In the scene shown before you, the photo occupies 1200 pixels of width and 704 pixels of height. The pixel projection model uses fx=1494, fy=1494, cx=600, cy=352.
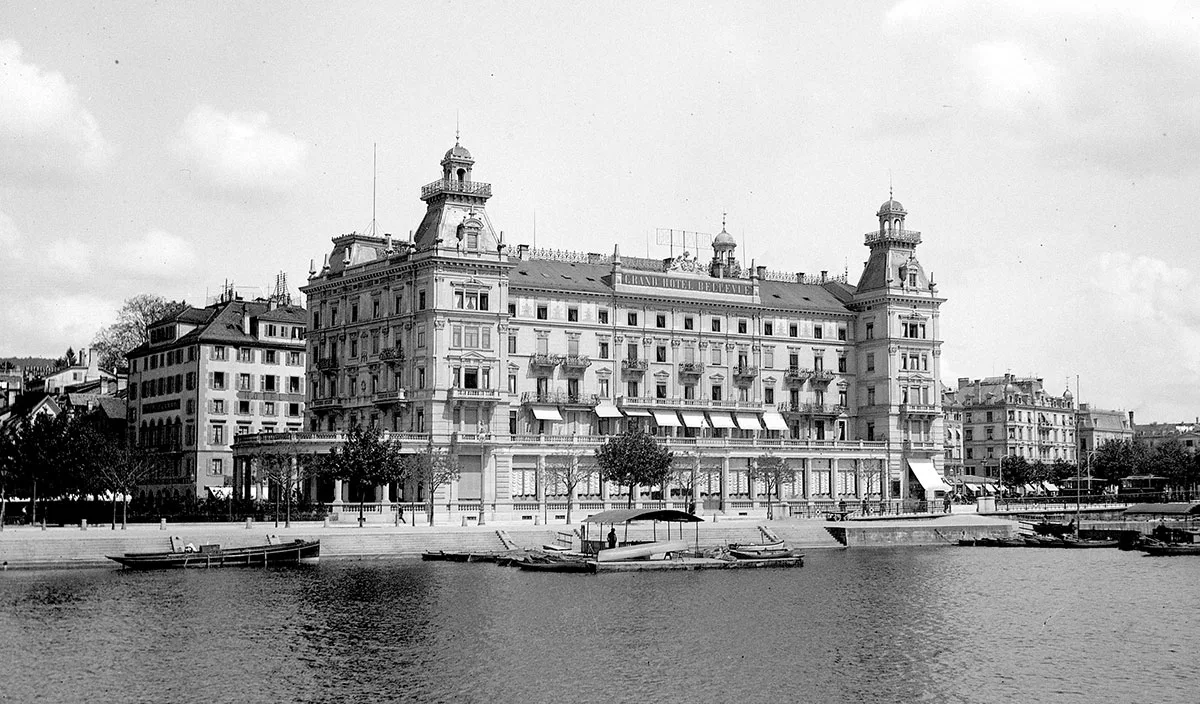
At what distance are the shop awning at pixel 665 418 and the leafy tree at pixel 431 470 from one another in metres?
23.4

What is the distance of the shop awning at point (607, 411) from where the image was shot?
129750mm

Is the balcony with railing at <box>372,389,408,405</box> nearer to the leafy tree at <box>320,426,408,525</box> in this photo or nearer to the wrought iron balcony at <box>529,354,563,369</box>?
the wrought iron balcony at <box>529,354,563,369</box>

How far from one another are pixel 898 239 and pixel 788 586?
7969 cm

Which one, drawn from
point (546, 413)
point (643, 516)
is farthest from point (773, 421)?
point (643, 516)

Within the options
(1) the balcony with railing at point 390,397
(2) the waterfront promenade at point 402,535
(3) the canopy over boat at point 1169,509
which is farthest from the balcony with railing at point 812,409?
(1) the balcony with railing at point 390,397

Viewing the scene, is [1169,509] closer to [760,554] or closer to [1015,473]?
[760,554]

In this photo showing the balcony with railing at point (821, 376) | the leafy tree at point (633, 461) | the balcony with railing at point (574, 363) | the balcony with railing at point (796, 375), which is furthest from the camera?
the balcony with railing at point (821, 376)

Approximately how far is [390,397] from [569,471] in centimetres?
1588

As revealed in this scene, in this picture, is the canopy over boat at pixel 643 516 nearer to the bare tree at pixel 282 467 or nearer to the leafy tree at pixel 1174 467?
the bare tree at pixel 282 467

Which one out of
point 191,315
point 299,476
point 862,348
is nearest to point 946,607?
point 299,476

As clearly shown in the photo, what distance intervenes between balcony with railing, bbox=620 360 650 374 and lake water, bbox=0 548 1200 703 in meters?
51.7

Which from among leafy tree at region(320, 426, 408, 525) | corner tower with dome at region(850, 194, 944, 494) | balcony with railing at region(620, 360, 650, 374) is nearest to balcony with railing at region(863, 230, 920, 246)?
corner tower with dome at region(850, 194, 944, 494)

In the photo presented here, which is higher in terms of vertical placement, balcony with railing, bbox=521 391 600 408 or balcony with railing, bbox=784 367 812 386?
balcony with railing, bbox=784 367 812 386

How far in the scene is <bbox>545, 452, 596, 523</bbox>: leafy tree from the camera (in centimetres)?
12238
